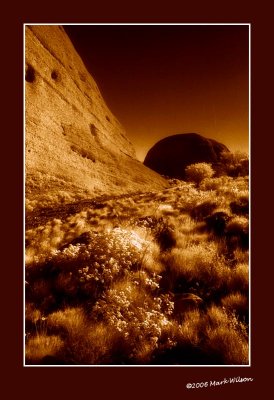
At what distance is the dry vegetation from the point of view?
4.12 metres

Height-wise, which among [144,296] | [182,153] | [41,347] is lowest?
[41,347]

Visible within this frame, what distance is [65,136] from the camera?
21.4 m

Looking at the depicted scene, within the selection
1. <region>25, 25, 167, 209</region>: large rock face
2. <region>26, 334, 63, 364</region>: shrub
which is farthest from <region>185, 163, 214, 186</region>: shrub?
<region>26, 334, 63, 364</region>: shrub

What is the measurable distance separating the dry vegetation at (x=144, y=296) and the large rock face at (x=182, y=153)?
1434 inches

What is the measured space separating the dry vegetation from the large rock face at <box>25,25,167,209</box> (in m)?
8.82

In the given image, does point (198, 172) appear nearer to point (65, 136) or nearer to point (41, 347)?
point (65, 136)

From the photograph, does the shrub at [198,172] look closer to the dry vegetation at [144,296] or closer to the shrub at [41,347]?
the dry vegetation at [144,296]

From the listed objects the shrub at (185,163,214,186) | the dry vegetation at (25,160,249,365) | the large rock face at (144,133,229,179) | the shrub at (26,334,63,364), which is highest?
the large rock face at (144,133,229,179)

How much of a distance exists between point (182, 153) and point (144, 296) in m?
42.6

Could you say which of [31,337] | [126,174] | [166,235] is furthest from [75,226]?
[126,174]

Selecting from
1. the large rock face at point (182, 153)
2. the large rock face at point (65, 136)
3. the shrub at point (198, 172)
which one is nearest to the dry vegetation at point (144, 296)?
the large rock face at point (65, 136)

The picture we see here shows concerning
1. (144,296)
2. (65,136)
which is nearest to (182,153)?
(65,136)

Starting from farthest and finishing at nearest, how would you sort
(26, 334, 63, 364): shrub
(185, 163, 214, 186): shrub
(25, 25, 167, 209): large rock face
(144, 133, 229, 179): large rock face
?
(144, 133, 229, 179): large rock face < (185, 163, 214, 186): shrub < (25, 25, 167, 209): large rock face < (26, 334, 63, 364): shrub

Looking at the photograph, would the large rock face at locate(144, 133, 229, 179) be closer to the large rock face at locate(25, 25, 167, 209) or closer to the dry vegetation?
the large rock face at locate(25, 25, 167, 209)
